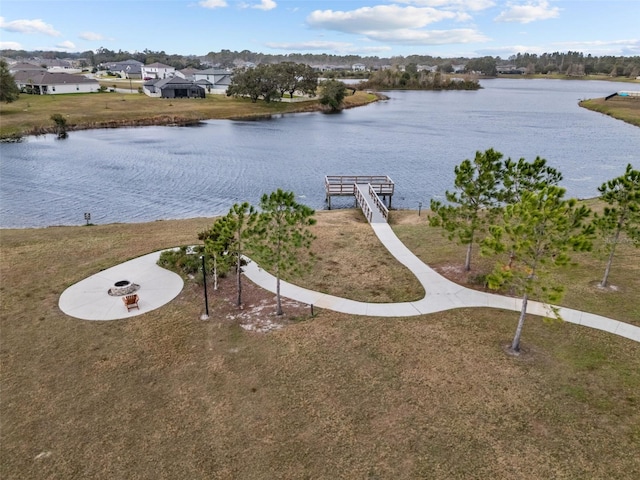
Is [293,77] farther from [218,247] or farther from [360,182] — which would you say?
[218,247]

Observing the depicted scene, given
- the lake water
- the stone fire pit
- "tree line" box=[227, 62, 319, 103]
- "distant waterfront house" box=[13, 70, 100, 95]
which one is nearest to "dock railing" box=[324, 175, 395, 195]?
the lake water

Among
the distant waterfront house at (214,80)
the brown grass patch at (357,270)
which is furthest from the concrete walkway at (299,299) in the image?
the distant waterfront house at (214,80)

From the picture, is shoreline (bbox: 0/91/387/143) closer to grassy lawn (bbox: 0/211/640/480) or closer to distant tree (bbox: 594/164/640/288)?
grassy lawn (bbox: 0/211/640/480)

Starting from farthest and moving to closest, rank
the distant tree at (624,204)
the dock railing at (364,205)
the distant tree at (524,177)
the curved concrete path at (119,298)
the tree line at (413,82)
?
1. the tree line at (413,82)
2. the dock railing at (364,205)
3. the distant tree at (524,177)
4. the curved concrete path at (119,298)
5. the distant tree at (624,204)

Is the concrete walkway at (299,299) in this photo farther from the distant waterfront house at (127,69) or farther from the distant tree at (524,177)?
the distant waterfront house at (127,69)

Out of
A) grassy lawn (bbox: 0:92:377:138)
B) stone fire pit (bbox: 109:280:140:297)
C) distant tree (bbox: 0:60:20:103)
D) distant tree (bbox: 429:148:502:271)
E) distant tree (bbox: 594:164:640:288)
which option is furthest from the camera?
distant tree (bbox: 0:60:20:103)

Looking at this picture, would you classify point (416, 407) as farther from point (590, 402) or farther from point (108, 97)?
point (108, 97)

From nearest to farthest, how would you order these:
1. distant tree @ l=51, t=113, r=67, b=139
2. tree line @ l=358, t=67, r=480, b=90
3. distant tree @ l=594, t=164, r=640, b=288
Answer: distant tree @ l=594, t=164, r=640, b=288 → distant tree @ l=51, t=113, r=67, b=139 → tree line @ l=358, t=67, r=480, b=90
